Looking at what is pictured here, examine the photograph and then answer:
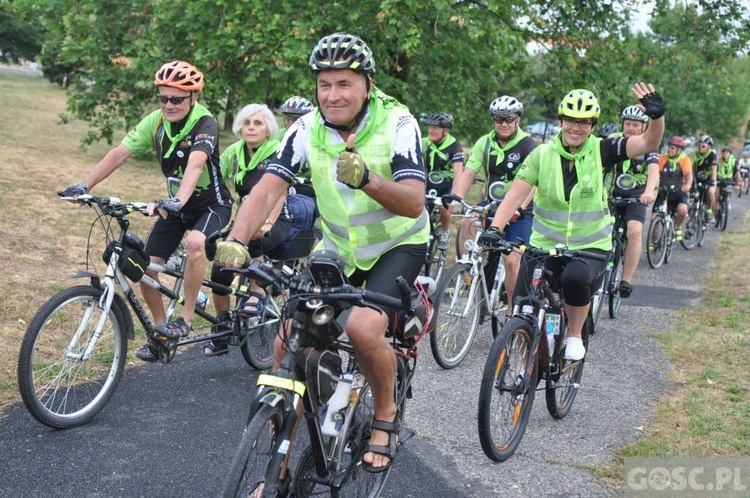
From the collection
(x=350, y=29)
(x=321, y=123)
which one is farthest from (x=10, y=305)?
(x=350, y=29)

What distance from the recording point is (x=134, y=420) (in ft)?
17.1

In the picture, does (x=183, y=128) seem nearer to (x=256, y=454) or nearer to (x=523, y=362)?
(x=523, y=362)

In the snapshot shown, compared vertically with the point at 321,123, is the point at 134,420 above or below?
below

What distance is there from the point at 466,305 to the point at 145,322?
292cm

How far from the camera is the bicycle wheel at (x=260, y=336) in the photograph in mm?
6211

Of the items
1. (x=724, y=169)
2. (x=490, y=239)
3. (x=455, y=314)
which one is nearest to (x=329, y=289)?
(x=490, y=239)

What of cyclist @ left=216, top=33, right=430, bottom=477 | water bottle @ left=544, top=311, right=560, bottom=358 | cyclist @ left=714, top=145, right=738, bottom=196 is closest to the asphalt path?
water bottle @ left=544, top=311, right=560, bottom=358

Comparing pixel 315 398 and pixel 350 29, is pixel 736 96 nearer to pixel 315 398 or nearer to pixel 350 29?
pixel 350 29

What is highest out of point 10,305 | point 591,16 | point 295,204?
Result: point 591,16

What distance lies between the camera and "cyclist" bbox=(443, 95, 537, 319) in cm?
796

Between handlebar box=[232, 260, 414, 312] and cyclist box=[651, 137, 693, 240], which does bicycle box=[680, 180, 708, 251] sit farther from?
handlebar box=[232, 260, 414, 312]

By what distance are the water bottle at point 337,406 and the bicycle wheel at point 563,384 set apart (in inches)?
84.8

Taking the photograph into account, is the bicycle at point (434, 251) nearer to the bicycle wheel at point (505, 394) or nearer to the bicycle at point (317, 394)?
the bicycle wheel at point (505, 394)

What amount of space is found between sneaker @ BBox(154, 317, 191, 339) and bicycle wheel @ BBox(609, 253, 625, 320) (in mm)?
5225
